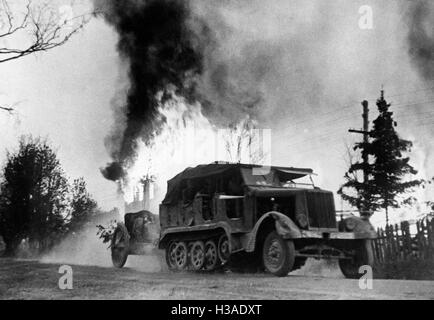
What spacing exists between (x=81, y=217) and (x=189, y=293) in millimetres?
34997

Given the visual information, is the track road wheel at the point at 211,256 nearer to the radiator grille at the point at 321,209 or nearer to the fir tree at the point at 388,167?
the radiator grille at the point at 321,209

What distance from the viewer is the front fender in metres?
12.4

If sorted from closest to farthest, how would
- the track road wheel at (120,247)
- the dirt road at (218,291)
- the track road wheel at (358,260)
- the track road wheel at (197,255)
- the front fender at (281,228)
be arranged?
the dirt road at (218,291), the front fender at (281,228), the track road wheel at (358,260), the track road wheel at (197,255), the track road wheel at (120,247)

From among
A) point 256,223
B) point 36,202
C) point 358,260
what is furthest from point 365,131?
point 36,202

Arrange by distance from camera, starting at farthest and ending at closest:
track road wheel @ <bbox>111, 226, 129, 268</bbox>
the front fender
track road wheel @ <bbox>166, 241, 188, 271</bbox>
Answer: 1. track road wheel @ <bbox>111, 226, 129, 268</bbox>
2. track road wheel @ <bbox>166, 241, 188, 271</bbox>
3. the front fender

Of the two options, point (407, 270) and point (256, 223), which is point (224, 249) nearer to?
point (256, 223)

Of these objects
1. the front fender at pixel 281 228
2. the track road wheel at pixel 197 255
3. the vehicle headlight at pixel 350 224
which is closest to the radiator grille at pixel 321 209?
the vehicle headlight at pixel 350 224

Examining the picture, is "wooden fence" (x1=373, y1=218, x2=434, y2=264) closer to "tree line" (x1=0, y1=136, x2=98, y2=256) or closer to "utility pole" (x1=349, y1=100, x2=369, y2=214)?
"utility pole" (x1=349, y1=100, x2=369, y2=214)

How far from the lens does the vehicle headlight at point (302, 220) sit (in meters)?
13.2

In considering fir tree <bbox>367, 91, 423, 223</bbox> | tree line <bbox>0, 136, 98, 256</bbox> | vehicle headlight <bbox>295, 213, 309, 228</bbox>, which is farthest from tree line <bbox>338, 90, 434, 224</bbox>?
tree line <bbox>0, 136, 98, 256</bbox>

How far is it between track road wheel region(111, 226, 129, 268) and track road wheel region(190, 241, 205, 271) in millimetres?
4058

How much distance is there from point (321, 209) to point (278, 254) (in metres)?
1.62

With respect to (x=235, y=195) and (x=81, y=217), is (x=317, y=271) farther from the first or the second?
(x=81, y=217)

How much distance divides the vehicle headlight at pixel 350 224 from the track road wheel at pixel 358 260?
0.40 meters
